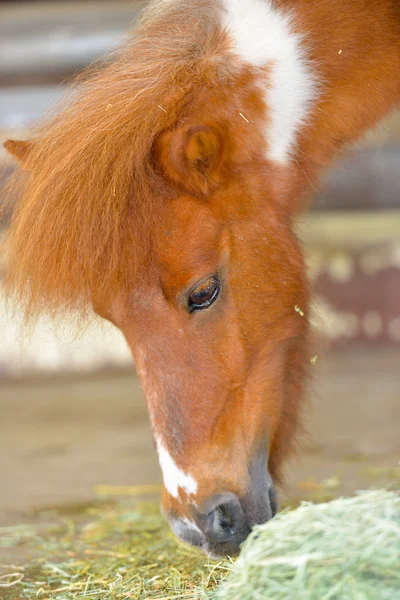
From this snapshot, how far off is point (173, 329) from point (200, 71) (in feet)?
2.34

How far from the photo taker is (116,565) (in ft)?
7.64

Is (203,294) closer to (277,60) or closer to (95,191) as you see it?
(95,191)

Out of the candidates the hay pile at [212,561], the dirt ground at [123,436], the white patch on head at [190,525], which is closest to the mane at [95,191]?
the white patch on head at [190,525]

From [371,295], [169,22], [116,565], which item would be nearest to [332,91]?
[169,22]

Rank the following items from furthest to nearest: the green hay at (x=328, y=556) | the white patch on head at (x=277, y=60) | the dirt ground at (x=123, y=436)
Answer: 1. the dirt ground at (x=123, y=436)
2. the white patch on head at (x=277, y=60)
3. the green hay at (x=328, y=556)

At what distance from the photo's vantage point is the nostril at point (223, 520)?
1.95m

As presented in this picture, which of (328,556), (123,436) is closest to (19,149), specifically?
(328,556)

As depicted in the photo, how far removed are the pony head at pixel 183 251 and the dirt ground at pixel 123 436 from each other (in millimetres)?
500

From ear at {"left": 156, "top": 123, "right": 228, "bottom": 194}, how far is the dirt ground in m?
0.79

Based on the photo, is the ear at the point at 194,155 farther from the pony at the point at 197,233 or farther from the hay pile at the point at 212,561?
the hay pile at the point at 212,561

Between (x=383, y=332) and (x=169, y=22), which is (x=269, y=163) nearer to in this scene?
(x=169, y=22)

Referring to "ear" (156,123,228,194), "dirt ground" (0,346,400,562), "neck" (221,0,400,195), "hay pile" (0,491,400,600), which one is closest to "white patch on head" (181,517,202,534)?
"hay pile" (0,491,400,600)

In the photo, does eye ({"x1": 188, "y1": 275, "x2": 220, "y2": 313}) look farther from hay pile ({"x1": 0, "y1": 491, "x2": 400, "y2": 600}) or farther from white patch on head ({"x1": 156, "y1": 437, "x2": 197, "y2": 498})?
hay pile ({"x1": 0, "y1": 491, "x2": 400, "y2": 600})

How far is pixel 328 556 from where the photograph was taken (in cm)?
147
